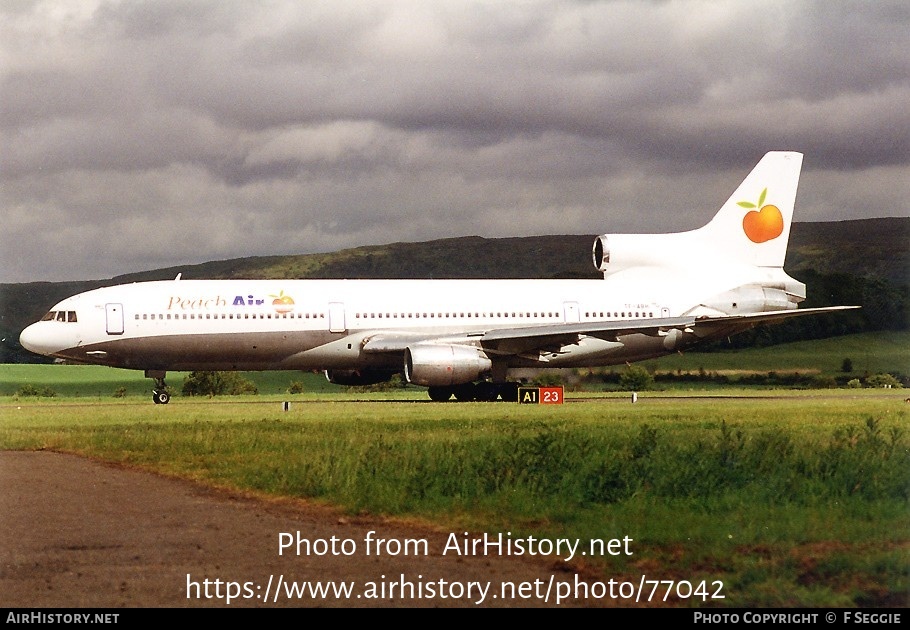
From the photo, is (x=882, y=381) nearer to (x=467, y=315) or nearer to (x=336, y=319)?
(x=467, y=315)

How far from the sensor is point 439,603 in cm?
953

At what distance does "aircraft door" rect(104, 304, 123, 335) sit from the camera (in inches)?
1506

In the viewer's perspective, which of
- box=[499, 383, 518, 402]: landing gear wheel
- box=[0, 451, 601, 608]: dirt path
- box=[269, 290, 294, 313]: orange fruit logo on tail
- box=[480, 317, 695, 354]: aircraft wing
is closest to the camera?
box=[0, 451, 601, 608]: dirt path

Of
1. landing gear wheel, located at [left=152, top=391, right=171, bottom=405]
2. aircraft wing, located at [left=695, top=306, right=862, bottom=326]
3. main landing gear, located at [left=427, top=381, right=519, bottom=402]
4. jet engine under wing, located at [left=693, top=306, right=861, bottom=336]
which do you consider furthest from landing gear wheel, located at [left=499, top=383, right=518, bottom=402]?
landing gear wheel, located at [left=152, top=391, right=171, bottom=405]

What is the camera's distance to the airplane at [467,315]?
126 feet

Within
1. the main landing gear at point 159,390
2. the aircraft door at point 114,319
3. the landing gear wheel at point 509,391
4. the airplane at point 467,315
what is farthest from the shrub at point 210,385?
the landing gear wheel at point 509,391

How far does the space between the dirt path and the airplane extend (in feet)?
75.9

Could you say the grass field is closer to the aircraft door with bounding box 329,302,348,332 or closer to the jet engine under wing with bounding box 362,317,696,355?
the jet engine under wing with bounding box 362,317,696,355

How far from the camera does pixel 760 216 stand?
4847 cm

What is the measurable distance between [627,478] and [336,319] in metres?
25.3
